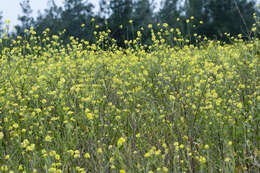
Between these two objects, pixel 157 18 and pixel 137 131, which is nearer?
pixel 137 131

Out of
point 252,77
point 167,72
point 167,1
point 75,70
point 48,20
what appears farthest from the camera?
point 48,20

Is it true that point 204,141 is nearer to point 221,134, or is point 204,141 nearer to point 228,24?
point 221,134

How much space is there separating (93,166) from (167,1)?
28032mm

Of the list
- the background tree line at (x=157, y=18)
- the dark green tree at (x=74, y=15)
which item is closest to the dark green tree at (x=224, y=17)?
the background tree line at (x=157, y=18)

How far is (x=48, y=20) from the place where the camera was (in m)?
30.8

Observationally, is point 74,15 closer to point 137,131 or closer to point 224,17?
point 224,17

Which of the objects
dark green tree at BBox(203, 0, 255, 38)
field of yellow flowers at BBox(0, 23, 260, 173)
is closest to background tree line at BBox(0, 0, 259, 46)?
dark green tree at BBox(203, 0, 255, 38)

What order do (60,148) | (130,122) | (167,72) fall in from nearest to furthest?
(60,148) → (130,122) → (167,72)

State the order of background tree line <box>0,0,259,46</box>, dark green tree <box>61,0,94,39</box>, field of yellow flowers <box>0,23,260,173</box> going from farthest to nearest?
dark green tree <box>61,0,94,39</box> < background tree line <box>0,0,259,46</box> < field of yellow flowers <box>0,23,260,173</box>

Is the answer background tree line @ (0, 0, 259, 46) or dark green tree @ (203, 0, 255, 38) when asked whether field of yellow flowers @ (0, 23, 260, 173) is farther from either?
dark green tree @ (203, 0, 255, 38)

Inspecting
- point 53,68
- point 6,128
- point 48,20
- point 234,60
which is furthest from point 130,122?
point 48,20

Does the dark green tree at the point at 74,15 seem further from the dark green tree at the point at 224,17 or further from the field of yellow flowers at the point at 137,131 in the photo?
the field of yellow flowers at the point at 137,131

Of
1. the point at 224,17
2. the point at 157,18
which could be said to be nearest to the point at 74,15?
the point at 157,18

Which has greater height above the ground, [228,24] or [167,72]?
A: [228,24]
